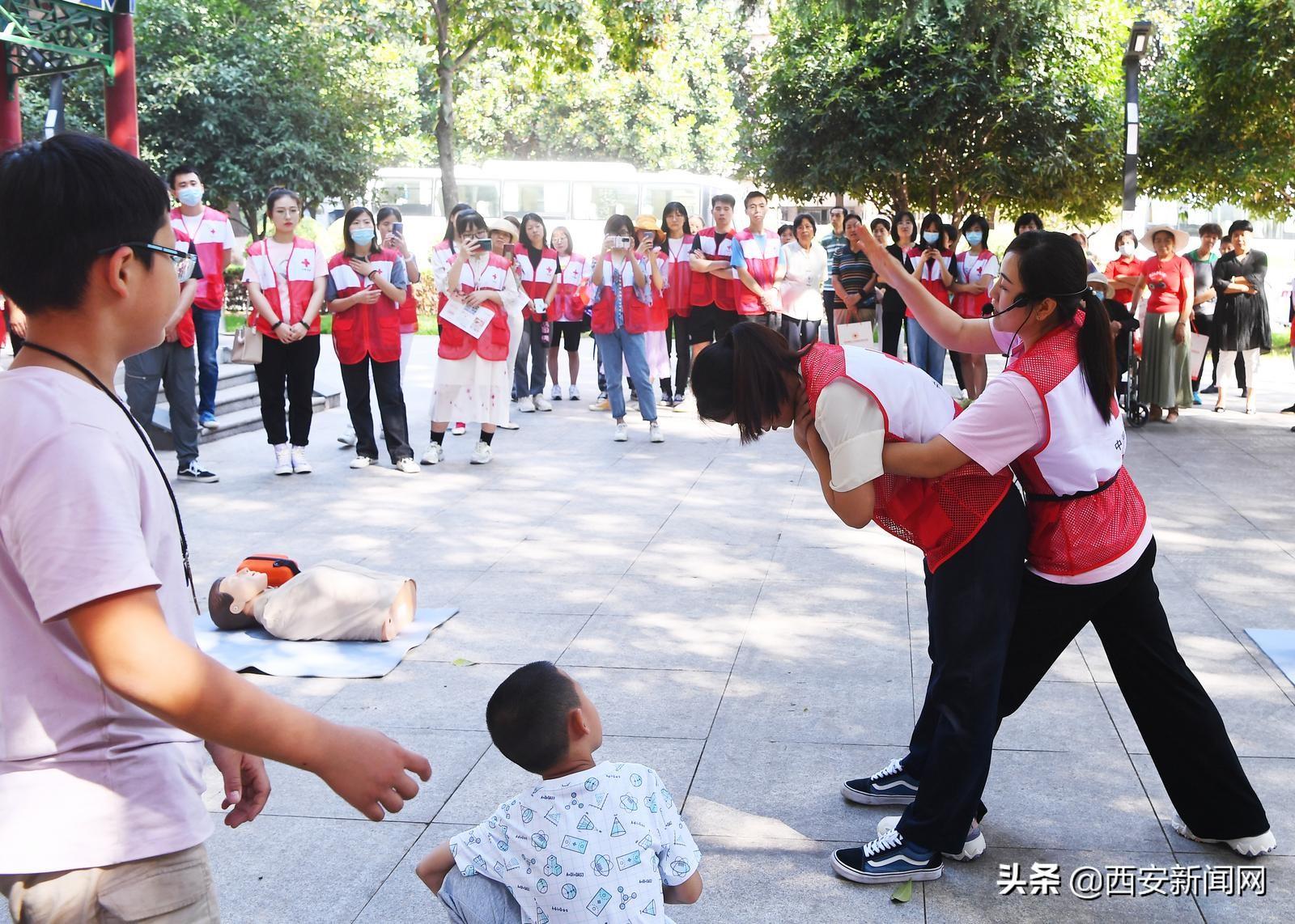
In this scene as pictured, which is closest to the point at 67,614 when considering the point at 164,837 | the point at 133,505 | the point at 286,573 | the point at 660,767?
the point at 133,505

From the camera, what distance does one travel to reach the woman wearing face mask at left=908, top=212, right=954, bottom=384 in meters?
11.6

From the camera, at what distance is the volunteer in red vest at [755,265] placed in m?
11.3

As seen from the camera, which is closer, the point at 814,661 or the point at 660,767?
the point at 660,767

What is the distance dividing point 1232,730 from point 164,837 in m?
3.64

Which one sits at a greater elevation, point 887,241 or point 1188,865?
point 887,241

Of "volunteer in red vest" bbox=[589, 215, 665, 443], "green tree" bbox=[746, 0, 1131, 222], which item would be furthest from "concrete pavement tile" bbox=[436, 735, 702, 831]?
"green tree" bbox=[746, 0, 1131, 222]

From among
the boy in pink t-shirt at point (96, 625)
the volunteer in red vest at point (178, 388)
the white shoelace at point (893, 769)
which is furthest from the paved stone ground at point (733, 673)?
the boy in pink t-shirt at point (96, 625)

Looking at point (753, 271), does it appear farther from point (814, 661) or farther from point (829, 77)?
point (829, 77)

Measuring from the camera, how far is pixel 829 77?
62.4 ft

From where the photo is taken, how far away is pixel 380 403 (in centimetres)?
907

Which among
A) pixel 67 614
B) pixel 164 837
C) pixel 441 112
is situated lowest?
pixel 164 837

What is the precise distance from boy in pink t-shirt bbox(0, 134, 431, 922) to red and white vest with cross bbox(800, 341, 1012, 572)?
163 cm

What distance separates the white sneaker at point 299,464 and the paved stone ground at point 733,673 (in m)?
0.10

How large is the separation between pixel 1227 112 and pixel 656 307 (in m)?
9.11
